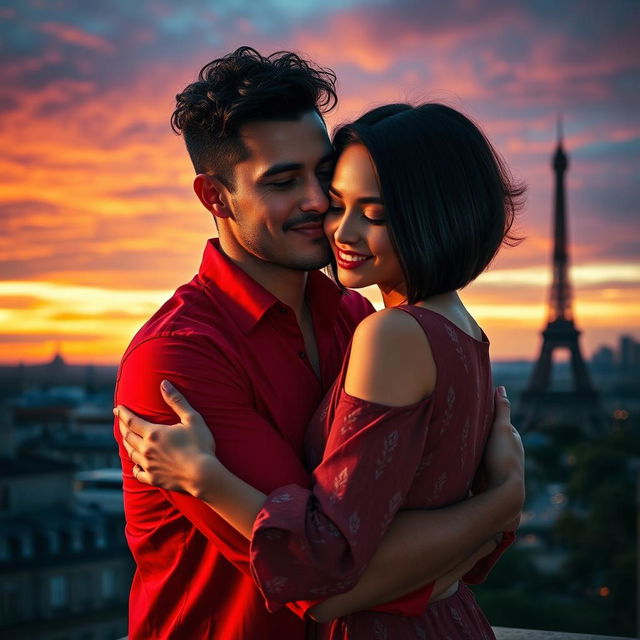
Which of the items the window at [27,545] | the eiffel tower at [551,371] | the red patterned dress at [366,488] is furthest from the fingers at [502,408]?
the eiffel tower at [551,371]

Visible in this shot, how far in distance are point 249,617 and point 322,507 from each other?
44cm

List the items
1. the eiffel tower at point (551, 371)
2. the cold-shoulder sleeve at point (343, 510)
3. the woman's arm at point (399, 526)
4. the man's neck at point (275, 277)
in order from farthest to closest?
the eiffel tower at point (551, 371), the man's neck at point (275, 277), the woman's arm at point (399, 526), the cold-shoulder sleeve at point (343, 510)

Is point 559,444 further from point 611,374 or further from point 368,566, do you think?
point 368,566

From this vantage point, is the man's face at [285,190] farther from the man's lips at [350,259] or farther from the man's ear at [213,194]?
the man's lips at [350,259]

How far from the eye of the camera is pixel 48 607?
105ft

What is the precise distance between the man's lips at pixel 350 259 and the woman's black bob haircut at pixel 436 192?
0.48 feet

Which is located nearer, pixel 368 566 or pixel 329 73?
pixel 368 566

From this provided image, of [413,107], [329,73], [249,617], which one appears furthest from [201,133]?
[249,617]

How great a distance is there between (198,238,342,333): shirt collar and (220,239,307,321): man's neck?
0.18 feet

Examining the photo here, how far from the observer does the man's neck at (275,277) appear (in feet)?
9.25

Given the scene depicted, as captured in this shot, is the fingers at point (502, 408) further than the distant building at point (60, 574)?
No

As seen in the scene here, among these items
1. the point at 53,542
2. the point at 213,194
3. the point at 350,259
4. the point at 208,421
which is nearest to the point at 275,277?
the point at 213,194

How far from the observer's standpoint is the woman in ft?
6.89

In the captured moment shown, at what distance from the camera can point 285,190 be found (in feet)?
8.88
